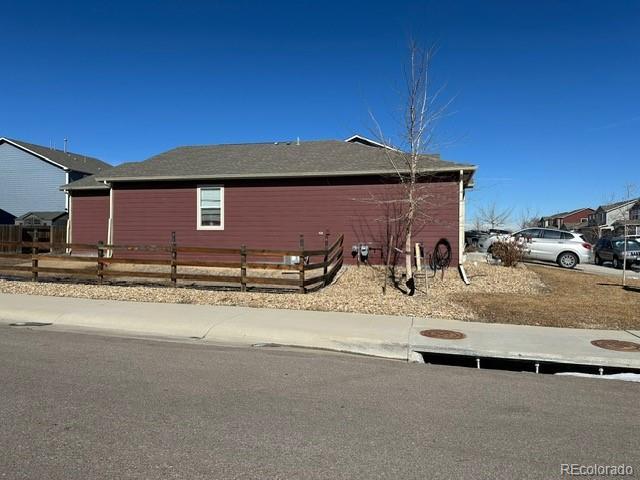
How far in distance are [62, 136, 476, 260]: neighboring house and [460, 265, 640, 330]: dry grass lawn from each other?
168 inches

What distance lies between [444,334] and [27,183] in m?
38.5

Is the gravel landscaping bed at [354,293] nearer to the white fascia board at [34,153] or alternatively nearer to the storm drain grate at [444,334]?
the storm drain grate at [444,334]

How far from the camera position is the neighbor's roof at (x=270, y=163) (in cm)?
1716

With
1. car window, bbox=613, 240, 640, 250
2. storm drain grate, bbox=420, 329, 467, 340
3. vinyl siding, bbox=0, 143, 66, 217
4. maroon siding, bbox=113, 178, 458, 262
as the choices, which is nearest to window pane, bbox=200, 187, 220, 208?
maroon siding, bbox=113, 178, 458, 262

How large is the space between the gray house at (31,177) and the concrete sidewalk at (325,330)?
29587 millimetres

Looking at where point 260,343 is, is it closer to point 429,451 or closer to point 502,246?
point 429,451

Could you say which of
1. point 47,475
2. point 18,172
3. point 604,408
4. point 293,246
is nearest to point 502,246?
point 293,246

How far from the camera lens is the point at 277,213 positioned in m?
18.1

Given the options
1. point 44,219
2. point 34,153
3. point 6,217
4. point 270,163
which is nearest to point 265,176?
point 270,163

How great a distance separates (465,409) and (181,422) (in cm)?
267

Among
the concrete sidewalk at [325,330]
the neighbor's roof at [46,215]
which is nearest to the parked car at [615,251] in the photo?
the concrete sidewalk at [325,330]

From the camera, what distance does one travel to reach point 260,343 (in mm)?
8164

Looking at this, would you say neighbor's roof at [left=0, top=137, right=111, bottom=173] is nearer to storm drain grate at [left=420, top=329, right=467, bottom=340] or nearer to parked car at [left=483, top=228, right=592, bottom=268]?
parked car at [left=483, top=228, right=592, bottom=268]

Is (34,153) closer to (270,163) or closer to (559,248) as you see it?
(270,163)
